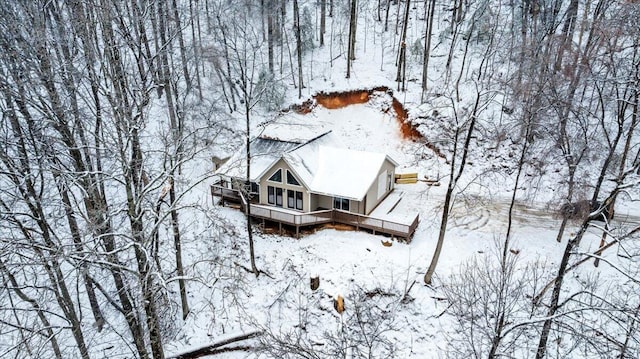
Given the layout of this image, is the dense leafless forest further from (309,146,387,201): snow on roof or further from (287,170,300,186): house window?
(309,146,387,201): snow on roof

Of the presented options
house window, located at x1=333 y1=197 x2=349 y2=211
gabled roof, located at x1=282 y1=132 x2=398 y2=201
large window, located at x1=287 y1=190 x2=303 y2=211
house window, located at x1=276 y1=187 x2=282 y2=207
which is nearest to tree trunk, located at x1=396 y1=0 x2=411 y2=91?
gabled roof, located at x1=282 y1=132 x2=398 y2=201

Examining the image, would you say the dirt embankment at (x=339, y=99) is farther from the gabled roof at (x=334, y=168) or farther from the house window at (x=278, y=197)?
the house window at (x=278, y=197)

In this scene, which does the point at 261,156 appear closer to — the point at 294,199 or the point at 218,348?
the point at 294,199

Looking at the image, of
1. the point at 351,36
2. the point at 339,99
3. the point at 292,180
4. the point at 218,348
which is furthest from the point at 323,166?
the point at 351,36

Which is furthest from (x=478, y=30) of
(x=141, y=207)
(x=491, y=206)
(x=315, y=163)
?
(x=141, y=207)

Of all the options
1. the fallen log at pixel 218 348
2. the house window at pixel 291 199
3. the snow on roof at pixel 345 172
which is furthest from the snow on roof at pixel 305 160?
the fallen log at pixel 218 348

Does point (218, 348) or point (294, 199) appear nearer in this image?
point (218, 348)

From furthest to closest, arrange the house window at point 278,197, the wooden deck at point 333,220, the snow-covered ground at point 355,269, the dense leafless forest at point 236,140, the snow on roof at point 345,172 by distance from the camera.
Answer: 1. the house window at point 278,197
2. the snow on roof at point 345,172
3. the wooden deck at point 333,220
4. the snow-covered ground at point 355,269
5. the dense leafless forest at point 236,140

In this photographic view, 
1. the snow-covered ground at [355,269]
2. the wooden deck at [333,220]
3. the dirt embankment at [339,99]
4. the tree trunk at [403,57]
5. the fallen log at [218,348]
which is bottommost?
the fallen log at [218,348]
